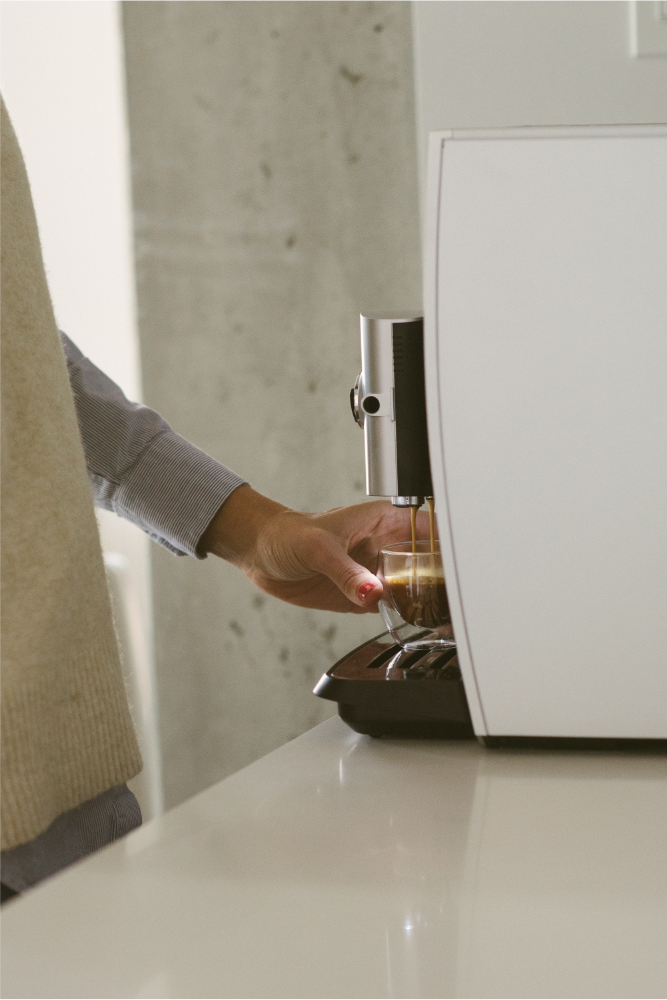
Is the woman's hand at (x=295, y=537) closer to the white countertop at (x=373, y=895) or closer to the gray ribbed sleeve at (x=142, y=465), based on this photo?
the gray ribbed sleeve at (x=142, y=465)

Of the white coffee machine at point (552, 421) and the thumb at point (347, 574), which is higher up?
the white coffee machine at point (552, 421)

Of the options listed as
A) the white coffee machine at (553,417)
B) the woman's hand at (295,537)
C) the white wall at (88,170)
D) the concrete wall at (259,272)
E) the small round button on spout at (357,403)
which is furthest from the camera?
the white wall at (88,170)

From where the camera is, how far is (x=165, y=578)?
1871 millimetres

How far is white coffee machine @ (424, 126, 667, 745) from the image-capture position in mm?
572

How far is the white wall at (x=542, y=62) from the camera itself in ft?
4.74

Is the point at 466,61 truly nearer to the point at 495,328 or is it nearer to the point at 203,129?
the point at 203,129

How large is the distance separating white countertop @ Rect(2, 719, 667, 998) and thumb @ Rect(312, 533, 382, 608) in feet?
0.63

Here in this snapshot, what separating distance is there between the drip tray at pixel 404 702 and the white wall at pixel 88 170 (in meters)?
1.24

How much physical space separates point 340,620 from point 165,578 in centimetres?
39

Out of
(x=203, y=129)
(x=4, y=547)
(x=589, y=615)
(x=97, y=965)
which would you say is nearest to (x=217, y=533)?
(x=4, y=547)

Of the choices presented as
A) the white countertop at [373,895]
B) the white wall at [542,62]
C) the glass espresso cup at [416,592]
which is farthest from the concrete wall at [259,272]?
the white countertop at [373,895]

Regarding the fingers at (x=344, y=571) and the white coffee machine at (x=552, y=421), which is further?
the fingers at (x=344, y=571)

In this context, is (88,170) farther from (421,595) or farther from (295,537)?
(421,595)

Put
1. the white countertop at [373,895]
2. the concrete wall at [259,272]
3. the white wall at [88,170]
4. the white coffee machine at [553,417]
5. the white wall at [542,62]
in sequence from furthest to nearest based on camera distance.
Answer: the white wall at [88,170]
the concrete wall at [259,272]
the white wall at [542,62]
the white coffee machine at [553,417]
the white countertop at [373,895]
